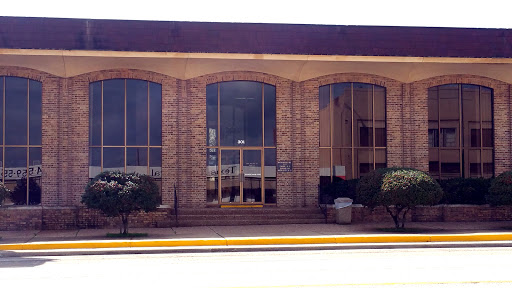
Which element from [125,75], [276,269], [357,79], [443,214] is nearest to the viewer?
[276,269]

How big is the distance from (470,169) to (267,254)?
11.8 metres

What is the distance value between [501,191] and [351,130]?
19.2ft

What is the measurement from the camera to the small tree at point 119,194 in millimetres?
17641

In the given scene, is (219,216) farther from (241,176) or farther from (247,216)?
(241,176)

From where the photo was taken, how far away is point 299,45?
21281mm

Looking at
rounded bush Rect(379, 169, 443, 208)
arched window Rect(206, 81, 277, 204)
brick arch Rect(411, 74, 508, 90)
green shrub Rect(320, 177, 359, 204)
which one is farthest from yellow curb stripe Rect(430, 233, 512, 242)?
brick arch Rect(411, 74, 508, 90)

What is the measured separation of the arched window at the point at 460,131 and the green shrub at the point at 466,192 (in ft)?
3.34

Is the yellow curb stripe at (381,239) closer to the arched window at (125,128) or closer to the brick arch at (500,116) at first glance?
the arched window at (125,128)

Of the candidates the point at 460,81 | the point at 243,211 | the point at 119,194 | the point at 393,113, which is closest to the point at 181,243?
the point at 119,194

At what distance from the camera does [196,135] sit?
22.5 m

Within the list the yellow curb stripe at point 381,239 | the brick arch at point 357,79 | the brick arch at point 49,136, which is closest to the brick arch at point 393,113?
the brick arch at point 357,79

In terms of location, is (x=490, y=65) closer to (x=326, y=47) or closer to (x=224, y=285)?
(x=326, y=47)

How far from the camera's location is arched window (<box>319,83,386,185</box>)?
23219 millimetres

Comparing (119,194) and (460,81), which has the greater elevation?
(460,81)
